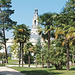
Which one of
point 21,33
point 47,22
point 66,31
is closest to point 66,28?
point 66,31

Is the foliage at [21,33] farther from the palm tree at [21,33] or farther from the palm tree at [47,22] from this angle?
the palm tree at [47,22]

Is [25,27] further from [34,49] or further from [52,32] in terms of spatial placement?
[52,32]

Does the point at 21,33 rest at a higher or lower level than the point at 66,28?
higher

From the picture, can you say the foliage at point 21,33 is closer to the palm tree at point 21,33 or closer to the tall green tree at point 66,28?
the palm tree at point 21,33

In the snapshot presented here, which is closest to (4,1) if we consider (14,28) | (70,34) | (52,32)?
(14,28)

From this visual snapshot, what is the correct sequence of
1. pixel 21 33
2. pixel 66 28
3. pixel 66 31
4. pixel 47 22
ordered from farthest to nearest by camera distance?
pixel 21 33, pixel 47 22, pixel 66 28, pixel 66 31

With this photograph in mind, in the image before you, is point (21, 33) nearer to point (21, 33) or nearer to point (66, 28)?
point (21, 33)

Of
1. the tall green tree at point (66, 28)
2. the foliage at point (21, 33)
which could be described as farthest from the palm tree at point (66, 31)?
the foliage at point (21, 33)

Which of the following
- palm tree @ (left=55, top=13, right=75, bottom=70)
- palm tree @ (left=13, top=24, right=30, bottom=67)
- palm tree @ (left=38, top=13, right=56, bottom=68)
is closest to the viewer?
palm tree @ (left=55, top=13, right=75, bottom=70)

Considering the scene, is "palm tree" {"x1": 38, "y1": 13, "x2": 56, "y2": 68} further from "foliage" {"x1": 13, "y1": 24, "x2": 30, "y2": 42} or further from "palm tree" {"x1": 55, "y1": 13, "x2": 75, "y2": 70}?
"foliage" {"x1": 13, "y1": 24, "x2": 30, "y2": 42}

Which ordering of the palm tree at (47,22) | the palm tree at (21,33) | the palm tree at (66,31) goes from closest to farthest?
the palm tree at (66,31) < the palm tree at (47,22) < the palm tree at (21,33)


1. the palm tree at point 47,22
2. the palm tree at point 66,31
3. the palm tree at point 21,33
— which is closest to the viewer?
the palm tree at point 66,31

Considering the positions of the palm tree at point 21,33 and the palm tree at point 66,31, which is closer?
the palm tree at point 66,31

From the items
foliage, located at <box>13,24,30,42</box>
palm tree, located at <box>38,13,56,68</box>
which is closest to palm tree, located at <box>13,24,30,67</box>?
foliage, located at <box>13,24,30,42</box>
